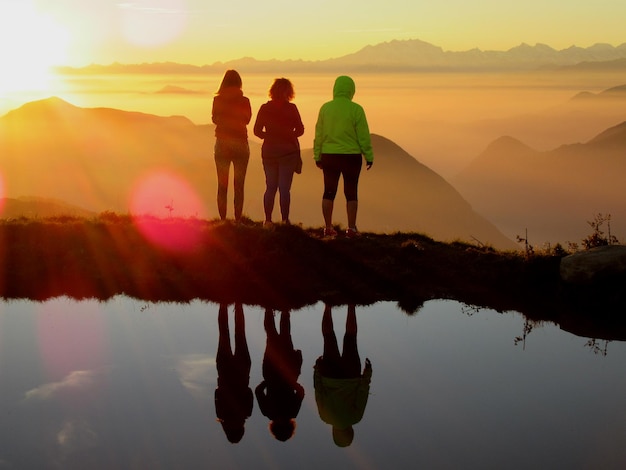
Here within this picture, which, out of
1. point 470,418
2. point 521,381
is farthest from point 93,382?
point 521,381

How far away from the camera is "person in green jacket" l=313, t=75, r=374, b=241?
44.3ft

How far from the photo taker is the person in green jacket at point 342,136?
13.5m

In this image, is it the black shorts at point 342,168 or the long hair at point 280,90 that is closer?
the black shorts at point 342,168

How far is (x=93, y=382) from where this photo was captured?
8094 mm

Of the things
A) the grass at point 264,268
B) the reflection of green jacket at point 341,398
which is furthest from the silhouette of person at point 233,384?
the grass at point 264,268

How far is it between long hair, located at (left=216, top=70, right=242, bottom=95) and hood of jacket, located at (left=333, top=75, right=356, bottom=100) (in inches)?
77.1

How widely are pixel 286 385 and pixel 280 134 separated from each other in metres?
7.06

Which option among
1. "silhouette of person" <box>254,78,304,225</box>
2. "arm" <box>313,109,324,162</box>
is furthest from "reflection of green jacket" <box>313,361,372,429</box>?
"silhouette of person" <box>254,78,304,225</box>

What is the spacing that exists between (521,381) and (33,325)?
6.38 meters

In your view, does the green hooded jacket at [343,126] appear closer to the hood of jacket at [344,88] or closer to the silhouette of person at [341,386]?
the hood of jacket at [344,88]

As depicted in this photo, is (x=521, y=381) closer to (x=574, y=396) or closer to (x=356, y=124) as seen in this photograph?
(x=574, y=396)

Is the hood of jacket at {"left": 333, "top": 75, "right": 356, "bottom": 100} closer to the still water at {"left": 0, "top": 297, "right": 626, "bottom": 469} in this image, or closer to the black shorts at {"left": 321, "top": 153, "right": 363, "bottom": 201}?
the black shorts at {"left": 321, "top": 153, "right": 363, "bottom": 201}

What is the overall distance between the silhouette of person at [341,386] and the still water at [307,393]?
0.13ft

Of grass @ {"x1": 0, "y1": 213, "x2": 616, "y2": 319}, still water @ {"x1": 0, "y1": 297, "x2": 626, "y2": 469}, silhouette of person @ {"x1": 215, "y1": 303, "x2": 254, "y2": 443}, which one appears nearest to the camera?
still water @ {"x1": 0, "y1": 297, "x2": 626, "y2": 469}
